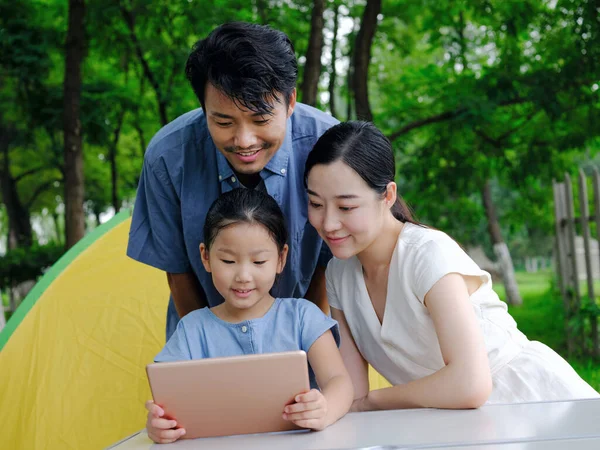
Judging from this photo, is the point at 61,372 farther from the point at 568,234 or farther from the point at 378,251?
the point at 568,234

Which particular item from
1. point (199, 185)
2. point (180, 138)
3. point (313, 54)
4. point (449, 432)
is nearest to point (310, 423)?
point (449, 432)

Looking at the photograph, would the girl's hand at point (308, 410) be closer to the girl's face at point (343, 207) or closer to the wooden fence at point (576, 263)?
the girl's face at point (343, 207)

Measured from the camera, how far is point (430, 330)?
1.94 meters

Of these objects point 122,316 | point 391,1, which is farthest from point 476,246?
point 122,316

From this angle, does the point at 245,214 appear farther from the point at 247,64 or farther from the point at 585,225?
the point at 585,225

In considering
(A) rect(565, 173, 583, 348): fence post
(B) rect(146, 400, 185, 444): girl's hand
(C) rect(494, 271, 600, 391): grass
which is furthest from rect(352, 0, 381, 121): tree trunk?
(B) rect(146, 400, 185, 444): girl's hand

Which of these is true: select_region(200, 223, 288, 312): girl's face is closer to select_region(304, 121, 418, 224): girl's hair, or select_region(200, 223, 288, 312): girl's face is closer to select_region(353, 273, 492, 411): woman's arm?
select_region(304, 121, 418, 224): girl's hair

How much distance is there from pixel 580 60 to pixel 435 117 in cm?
142

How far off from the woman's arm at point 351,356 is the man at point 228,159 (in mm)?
319

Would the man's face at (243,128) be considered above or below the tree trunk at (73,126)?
below

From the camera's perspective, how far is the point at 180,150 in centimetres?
231

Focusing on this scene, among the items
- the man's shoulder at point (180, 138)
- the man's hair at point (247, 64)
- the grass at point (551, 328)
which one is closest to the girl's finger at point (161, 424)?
the man's hair at point (247, 64)

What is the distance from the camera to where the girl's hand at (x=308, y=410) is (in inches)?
59.3

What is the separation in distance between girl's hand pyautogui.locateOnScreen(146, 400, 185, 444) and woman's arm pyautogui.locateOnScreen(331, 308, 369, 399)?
70cm
